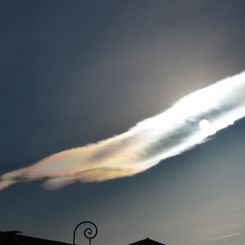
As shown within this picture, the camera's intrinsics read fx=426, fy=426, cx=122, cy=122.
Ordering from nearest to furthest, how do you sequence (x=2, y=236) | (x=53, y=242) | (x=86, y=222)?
(x=86, y=222)
(x=2, y=236)
(x=53, y=242)

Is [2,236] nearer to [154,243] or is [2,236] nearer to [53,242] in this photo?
[53,242]

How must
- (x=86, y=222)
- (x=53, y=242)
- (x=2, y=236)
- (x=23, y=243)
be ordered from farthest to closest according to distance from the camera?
(x=53, y=242) → (x=23, y=243) → (x=2, y=236) → (x=86, y=222)

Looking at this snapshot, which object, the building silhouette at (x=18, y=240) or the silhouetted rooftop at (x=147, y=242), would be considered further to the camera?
the silhouetted rooftop at (x=147, y=242)

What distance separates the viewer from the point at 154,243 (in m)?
36.9

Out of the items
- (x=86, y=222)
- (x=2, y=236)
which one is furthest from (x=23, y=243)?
(x=86, y=222)

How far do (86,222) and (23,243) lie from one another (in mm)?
6605

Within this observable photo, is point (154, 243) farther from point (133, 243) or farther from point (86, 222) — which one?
point (86, 222)

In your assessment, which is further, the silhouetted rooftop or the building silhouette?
the silhouetted rooftop

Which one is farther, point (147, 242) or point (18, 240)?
point (147, 242)

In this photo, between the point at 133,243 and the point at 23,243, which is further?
the point at 133,243

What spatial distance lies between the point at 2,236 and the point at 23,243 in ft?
7.28

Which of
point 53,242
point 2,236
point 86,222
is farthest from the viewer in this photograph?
point 53,242

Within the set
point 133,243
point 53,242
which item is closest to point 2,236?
point 53,242

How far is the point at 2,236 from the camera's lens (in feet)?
80.4
